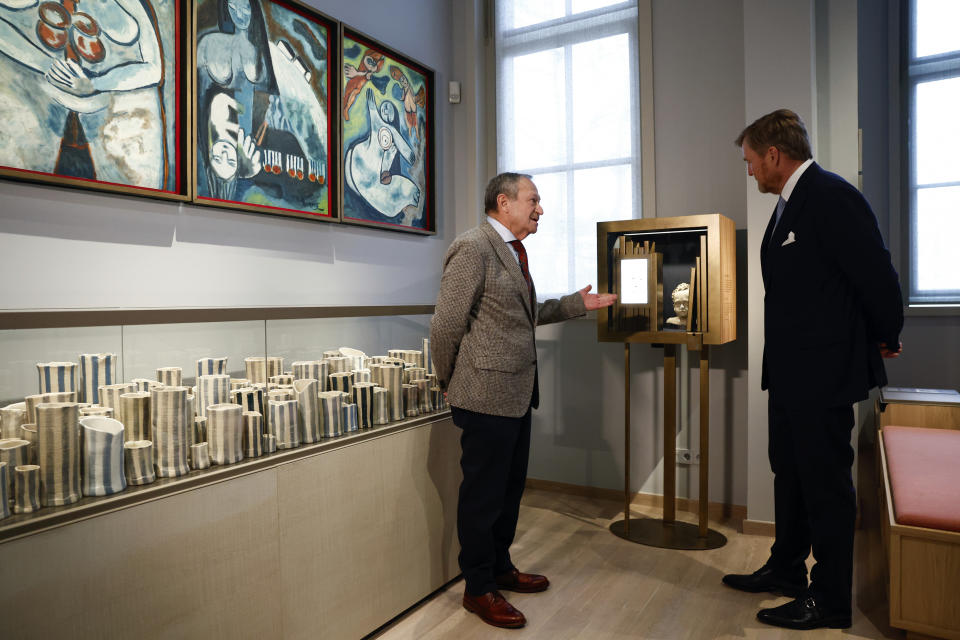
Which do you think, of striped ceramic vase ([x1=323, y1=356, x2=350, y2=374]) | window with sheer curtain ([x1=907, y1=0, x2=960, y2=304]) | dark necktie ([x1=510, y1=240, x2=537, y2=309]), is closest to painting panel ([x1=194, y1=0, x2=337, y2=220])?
striped ceramic vase ([x1=323, y1=356, x2=350, y2=374])

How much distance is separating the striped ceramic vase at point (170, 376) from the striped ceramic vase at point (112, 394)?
0.11 metres

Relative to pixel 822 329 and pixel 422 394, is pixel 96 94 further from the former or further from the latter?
pixel 822 329

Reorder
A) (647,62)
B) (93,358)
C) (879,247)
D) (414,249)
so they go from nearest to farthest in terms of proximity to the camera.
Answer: (93,358) < (879,247) < (647,62) < (414,249)

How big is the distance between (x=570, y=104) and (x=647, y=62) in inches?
21.4

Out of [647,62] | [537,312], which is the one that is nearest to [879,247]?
[537,312]

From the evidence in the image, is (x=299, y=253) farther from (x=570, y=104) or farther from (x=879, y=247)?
(x=879, y=247)

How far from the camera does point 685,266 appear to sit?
139 inches

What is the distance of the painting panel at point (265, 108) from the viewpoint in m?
2.93

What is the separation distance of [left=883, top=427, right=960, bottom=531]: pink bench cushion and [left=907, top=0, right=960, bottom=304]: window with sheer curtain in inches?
58.2

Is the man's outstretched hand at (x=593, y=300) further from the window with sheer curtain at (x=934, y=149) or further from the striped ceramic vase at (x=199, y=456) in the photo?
the window with sheer curtain at (x=934, y=149)

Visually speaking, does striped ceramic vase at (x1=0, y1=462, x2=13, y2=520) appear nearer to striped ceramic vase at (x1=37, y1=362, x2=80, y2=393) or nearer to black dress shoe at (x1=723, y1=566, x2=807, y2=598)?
striped ceramic vase at (x1=37, y1=362, x2=80, y2=393)

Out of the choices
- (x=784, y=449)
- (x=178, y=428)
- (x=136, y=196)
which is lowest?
(x=784, y=449)

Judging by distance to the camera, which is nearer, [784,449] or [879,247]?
[879,247]

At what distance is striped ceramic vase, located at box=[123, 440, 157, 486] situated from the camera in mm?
1663
